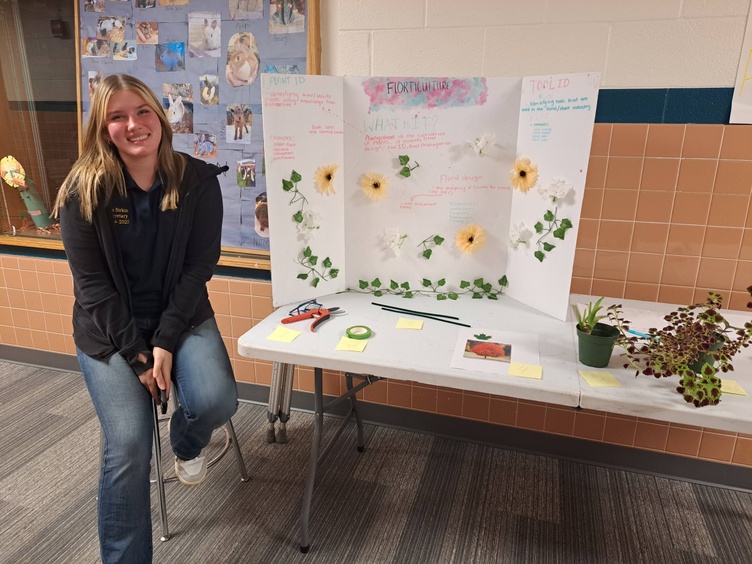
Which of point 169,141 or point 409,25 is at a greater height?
point 409,25

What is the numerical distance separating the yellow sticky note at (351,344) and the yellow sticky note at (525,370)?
0.41 meters

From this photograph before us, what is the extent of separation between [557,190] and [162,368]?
1315mm

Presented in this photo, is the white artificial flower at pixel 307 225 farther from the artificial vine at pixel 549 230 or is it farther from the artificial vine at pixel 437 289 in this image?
the artificial vine at pixel 549 230

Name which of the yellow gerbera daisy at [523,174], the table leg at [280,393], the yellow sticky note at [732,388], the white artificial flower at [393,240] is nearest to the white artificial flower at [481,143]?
the yellow gerbera daisy at [523,174]

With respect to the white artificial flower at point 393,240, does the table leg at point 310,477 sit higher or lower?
lower

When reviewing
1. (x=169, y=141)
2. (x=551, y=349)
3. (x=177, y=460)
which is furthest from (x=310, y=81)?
(x=177, y=460)

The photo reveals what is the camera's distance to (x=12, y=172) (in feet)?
8.63

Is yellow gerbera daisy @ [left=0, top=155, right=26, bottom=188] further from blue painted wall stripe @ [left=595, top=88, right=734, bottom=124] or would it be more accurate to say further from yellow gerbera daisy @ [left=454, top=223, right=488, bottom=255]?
blue painted wall stripe @ [left=595, top=88, right=734, bottom=124]

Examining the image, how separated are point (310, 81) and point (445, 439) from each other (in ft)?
5.11

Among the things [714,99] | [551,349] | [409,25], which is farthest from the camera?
[409,25]

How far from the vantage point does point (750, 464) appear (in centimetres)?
200

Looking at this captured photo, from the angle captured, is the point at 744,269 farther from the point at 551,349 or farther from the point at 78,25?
the point at 78,25

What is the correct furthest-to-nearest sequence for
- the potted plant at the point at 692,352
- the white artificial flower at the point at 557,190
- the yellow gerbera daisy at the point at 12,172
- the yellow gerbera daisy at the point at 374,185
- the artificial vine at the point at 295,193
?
1. the yellow gerbera daisy at the point at 12,172
2. the yellow gerbera daisy at the point at 374,185
3. the artificial vine at the point at 295,193
4. the white artificial flower at the point at 557,190
5. the potted plant at the point at 692,352

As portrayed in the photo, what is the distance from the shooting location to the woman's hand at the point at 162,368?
5.18ft
